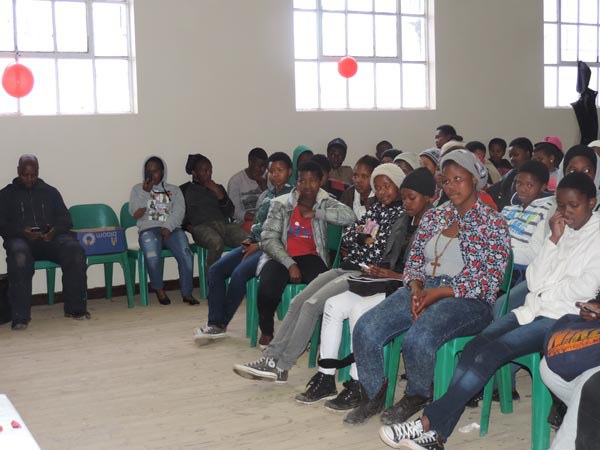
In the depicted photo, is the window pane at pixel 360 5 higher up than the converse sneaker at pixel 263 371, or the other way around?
the window pane at pixel 360 5

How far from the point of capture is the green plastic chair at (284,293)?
15.3 feet

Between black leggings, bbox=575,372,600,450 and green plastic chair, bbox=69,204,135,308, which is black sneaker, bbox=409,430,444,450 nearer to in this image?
black leggings, bbox=575,372,600,450

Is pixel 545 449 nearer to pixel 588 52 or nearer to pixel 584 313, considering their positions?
pixel 584 313

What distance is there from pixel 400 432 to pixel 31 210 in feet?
13.3

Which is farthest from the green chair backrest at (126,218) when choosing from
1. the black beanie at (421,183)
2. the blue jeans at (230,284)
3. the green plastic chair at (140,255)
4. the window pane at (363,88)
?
the black beanie at (421,183)

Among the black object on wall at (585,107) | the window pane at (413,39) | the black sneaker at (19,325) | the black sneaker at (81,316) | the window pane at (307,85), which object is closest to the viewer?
the black sneaker at (19,325)

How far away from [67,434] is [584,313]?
232 cm

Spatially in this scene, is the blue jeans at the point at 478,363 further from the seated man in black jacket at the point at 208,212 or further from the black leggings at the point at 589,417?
the seated man in black jacket at the point at 208,212

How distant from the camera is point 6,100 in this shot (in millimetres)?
6531

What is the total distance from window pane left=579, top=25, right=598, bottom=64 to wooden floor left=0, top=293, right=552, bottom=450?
237 inches

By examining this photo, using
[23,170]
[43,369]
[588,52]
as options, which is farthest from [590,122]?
[43,369]

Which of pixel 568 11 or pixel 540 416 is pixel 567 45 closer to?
pixel 568 11

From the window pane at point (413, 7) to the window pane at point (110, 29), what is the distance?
9.90ft

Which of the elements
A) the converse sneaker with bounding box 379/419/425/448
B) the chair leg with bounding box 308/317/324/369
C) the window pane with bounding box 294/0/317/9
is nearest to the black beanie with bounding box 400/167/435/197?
the chair leg with bounding box 308/317/324/369
